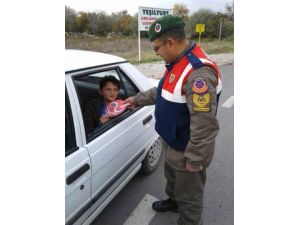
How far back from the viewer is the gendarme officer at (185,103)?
1601 mm

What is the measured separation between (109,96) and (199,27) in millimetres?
13834

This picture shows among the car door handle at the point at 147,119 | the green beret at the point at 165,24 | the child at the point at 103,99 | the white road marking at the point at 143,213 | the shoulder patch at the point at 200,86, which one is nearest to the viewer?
the shoulder patch at the point at 200,86

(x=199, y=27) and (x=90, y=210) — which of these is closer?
(x=90, y=210)

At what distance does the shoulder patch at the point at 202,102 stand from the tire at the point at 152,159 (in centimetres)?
146

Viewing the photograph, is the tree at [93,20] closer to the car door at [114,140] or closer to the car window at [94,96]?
the car window at [94,96]

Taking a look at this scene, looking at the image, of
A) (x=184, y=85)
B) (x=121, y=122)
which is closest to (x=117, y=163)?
(x=121, y=122)

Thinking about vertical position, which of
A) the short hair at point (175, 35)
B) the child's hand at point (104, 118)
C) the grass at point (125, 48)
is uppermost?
the grass at point (125, 48)

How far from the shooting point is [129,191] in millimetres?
2844

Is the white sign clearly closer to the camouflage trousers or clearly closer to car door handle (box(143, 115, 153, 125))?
car door handle (box(143, 115, 153, 125))

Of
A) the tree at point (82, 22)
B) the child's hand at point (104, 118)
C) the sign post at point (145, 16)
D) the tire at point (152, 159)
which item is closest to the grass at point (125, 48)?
the sign post at point (145, 16)

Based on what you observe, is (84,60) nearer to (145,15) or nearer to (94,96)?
(94,96)

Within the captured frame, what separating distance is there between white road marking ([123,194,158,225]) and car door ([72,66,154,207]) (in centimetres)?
42

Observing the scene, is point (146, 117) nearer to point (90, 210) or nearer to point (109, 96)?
point (109, 96)

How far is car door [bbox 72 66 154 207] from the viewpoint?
1920mm
